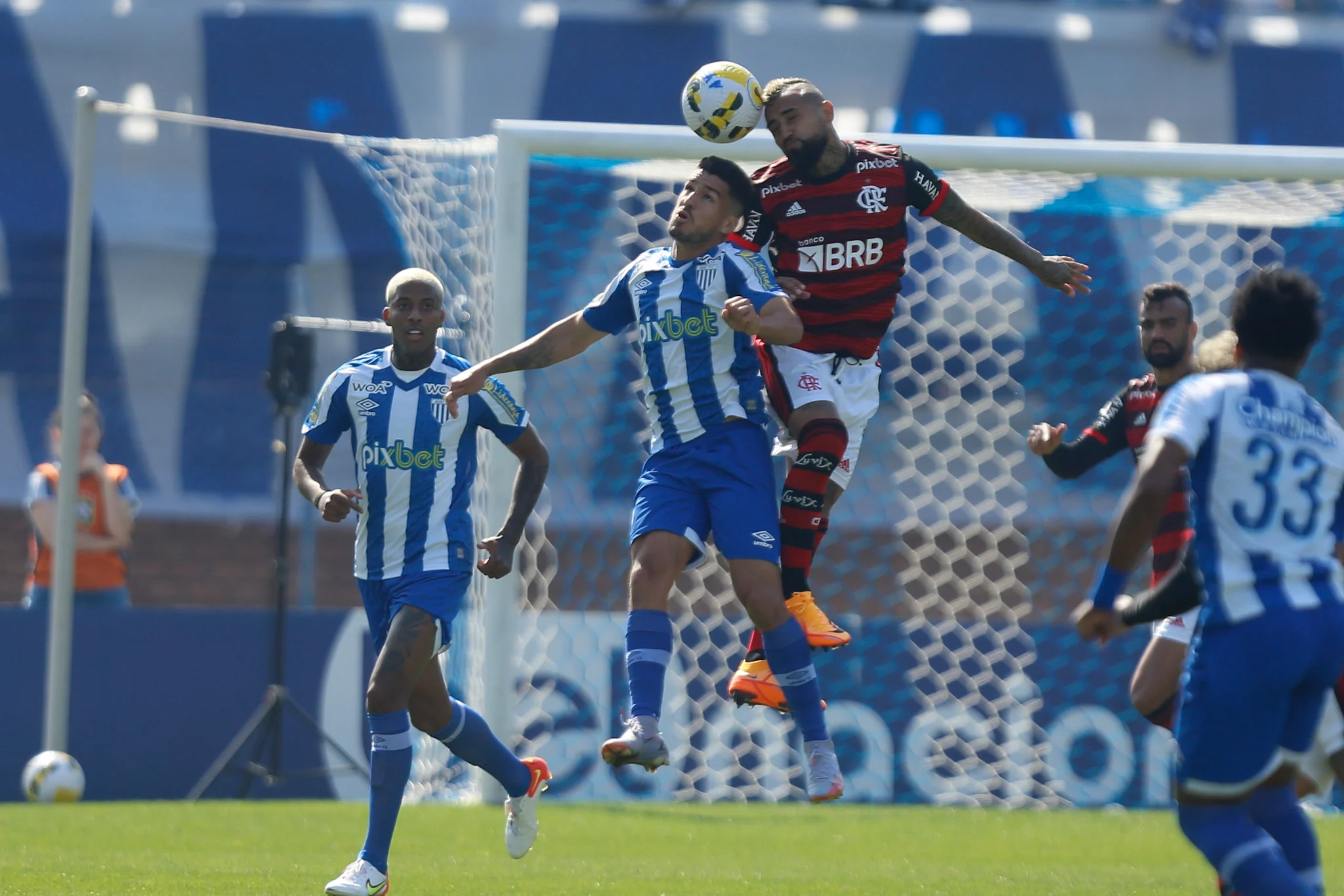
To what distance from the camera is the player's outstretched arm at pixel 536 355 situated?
595 centimetres

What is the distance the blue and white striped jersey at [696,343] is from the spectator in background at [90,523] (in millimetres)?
5295

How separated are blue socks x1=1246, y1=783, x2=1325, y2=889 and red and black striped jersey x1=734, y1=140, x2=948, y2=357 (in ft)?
7.65

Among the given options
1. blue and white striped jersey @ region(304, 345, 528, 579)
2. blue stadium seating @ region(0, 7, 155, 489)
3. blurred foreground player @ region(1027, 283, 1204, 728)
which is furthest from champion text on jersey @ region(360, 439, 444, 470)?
blue stadium seating @ region(0, 7, 155, 489)

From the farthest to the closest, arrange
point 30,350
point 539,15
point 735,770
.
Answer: point 539,15
point 30,350
point 735,770

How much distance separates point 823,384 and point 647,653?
45.3 inches

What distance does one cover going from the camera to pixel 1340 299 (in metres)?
11.8

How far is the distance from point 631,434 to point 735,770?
2.57 metres

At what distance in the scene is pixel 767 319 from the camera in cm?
561

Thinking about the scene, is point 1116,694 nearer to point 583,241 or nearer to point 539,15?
point 583,241

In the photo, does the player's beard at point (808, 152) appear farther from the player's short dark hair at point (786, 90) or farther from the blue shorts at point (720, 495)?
the blue shorts at point (720, 495)

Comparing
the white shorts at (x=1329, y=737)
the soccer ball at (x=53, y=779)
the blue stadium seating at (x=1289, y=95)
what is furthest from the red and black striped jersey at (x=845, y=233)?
the blue stadium seating at (x=1289, y=95)

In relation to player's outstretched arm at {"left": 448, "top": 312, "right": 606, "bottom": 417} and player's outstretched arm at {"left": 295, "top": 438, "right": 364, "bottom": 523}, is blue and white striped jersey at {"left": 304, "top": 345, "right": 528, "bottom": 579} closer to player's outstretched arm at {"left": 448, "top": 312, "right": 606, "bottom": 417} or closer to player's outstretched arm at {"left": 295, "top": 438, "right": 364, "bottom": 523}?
player's outstretched arm at {"left": 295, "top": 438, "right": 364, "bottom": 523}

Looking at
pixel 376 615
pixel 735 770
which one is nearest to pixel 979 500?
pixel 735 770

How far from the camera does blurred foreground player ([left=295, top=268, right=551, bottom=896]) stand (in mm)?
6094
